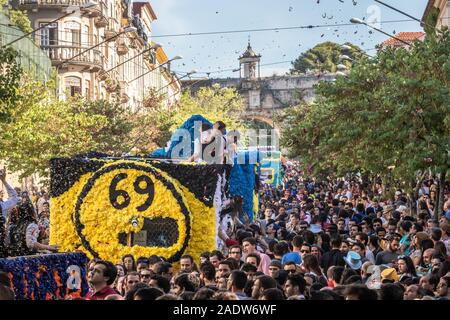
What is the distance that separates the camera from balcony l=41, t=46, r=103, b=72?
5288 centimetres

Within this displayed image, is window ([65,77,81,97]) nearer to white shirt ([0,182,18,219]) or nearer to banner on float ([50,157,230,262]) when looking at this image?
banner on float ([50,157,230,262])

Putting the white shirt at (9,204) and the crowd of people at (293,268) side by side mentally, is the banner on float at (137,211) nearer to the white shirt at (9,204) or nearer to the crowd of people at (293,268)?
the crowd of people at (293,268)

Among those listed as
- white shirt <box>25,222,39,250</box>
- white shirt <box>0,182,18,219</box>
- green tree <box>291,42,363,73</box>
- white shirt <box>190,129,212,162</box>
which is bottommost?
white shirt <box>25,222,39,250</box>

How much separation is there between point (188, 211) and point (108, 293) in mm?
6513

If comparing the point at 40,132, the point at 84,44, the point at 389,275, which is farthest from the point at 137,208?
the point at 84,44

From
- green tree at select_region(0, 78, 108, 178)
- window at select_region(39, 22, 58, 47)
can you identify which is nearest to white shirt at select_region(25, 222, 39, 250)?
green tree at select_region(0, 78, 108, 178)

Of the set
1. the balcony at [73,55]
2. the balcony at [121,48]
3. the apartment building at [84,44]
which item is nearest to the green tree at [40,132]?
the apartment building at [84,44]

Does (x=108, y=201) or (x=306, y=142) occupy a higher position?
(x=306, y=142)

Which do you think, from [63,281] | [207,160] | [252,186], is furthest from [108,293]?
[252,186]

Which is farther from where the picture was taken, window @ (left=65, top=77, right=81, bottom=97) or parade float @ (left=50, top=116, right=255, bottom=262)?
window @ (left=65, top=77, right=81, bottom=97)

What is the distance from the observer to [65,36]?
54.1 metres

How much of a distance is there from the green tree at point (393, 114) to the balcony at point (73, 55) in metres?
26.2
